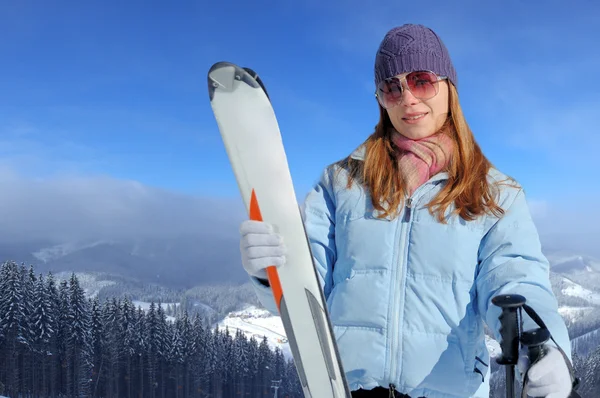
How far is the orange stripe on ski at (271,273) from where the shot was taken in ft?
7.22

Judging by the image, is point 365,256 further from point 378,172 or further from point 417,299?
point 378,172

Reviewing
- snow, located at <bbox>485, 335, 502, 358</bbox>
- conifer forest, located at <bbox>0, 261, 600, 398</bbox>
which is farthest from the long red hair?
conifer forest, located at <bbox>0, 261, 600, 398</bbox>

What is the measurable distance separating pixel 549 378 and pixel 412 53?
1.47 meters

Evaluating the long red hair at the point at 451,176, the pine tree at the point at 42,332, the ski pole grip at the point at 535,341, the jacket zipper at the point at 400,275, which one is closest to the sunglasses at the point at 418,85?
the long red hair at the point at 451,176

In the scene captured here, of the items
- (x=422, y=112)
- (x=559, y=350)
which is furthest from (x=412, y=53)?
(x=559, y=350)

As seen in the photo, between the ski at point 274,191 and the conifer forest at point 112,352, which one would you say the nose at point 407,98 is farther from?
the conifer forest at point 112,352

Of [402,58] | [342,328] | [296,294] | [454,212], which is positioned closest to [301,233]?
[296,294]

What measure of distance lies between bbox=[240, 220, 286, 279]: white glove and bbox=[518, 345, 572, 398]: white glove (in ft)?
3.45

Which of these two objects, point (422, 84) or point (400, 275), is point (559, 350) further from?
point (422, 84)

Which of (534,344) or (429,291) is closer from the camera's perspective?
(534,344)

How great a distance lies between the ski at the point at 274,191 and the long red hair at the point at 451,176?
0.39 m

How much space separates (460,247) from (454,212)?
157mm

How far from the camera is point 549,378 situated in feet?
5.27

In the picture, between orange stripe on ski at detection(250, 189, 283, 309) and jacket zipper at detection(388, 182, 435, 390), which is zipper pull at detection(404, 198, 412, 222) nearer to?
jacket zipper at detection(388, 182, 435, 390)
